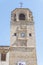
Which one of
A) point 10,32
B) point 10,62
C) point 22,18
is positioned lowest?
point 10,62

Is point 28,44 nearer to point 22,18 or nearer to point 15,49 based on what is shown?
point 15,49

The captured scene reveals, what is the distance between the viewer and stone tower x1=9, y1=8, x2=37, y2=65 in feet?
79.3

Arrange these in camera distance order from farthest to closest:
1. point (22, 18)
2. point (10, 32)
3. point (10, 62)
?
1. point (22, 18)
2. point (10, 32)
3. point (10, 62)

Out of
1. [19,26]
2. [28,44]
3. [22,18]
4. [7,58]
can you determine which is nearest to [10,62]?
[7,58]

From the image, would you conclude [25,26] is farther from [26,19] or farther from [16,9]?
[16,9]

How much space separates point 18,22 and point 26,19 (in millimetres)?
1282

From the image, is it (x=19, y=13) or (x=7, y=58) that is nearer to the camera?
(x=7, y=58)

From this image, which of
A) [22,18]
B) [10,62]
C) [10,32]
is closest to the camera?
[10,62]

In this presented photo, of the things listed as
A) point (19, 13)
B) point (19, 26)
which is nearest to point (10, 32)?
point (19, 26)

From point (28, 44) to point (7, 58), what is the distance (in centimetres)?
330

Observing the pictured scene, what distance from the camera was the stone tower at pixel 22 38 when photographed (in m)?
24.2

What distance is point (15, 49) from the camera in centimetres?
2486

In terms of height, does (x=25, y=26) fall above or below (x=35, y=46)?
above

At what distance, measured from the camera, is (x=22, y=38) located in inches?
1016
